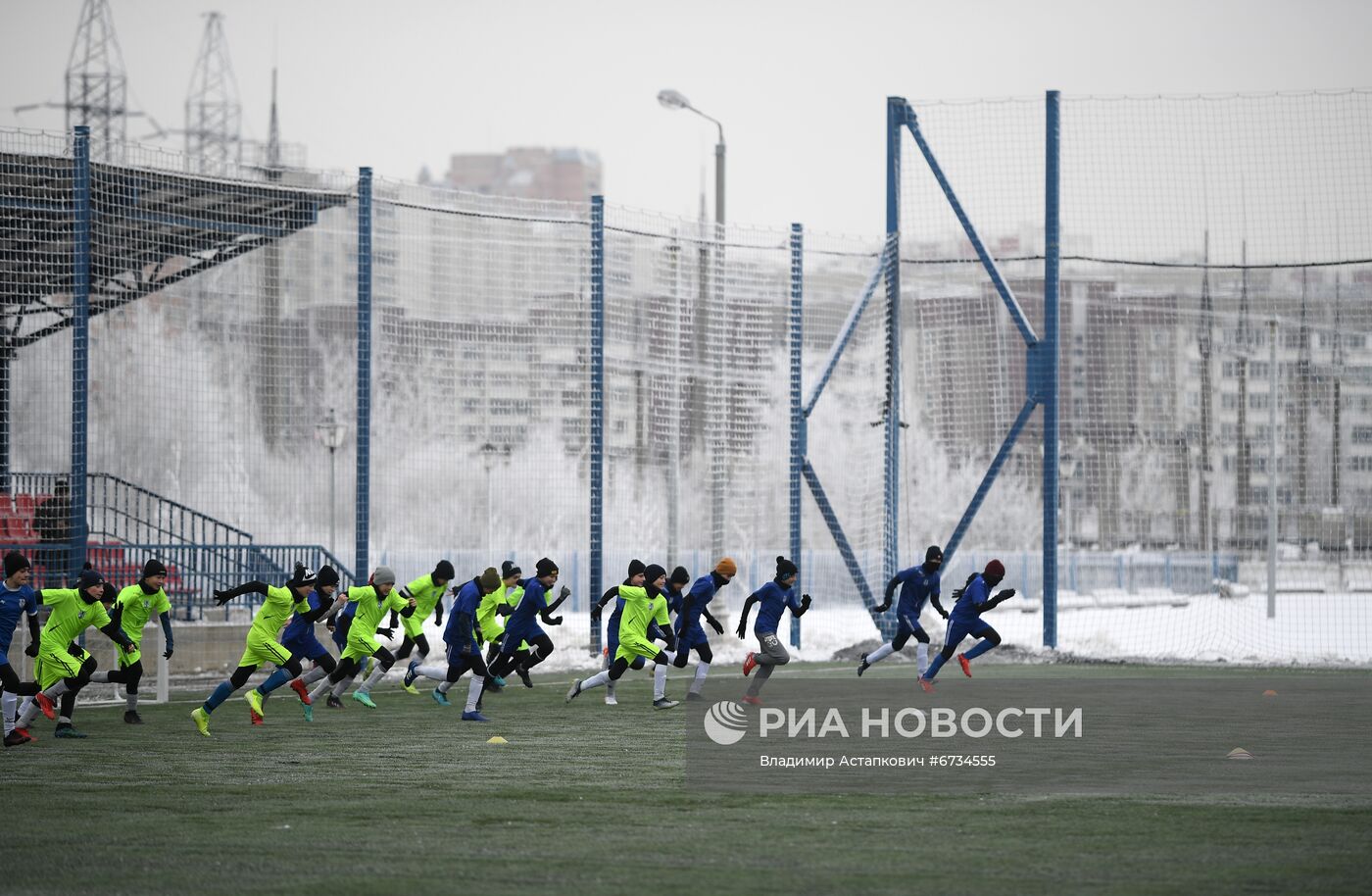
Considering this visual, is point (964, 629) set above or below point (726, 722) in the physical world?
above

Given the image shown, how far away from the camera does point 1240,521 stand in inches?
1367

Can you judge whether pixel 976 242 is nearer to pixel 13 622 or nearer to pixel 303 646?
pixel 303 646

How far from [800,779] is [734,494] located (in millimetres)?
15936

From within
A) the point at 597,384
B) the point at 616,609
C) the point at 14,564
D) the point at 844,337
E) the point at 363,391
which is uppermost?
the point at 844,337

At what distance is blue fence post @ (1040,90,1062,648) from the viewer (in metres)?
26.1

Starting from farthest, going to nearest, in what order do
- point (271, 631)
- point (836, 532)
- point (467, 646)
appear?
point (836, 532) < point (467, 646) < point (271, 631)

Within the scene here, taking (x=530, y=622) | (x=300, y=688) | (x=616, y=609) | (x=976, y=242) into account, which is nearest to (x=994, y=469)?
(x=976, y=242)

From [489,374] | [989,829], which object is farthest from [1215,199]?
[989,829]

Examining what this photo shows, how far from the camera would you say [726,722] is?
15.5 metres

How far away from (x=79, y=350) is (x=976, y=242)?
1371cm

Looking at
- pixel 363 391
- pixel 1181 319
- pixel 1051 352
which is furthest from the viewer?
pixel 1181 319

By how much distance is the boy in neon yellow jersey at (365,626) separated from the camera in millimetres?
17625

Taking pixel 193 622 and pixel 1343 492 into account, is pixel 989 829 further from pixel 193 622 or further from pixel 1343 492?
pixel 1343 492

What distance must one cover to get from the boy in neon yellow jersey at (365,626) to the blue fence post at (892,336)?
10.8m
